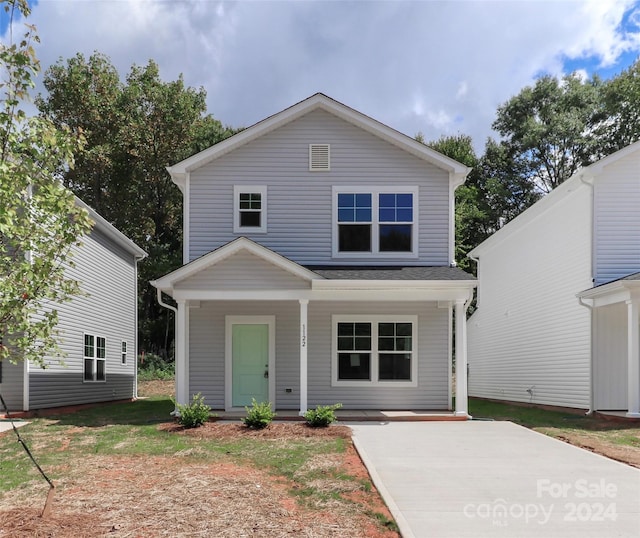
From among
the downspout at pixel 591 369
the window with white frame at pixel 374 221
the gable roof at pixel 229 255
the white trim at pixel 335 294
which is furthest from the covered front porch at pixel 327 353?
the downspout at pixel 591 369

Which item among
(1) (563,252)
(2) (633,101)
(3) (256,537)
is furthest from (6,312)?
(2) (633,101)

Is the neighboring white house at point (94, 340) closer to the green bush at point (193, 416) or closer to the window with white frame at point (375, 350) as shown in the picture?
the green bush at point (193, 416)

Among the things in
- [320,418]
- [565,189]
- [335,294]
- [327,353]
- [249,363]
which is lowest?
[320,418]

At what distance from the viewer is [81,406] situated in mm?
16547

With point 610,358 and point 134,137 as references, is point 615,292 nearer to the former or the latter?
point 610,358

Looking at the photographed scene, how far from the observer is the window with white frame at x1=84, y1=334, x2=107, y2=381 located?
1736 centimetres

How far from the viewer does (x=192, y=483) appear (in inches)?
285

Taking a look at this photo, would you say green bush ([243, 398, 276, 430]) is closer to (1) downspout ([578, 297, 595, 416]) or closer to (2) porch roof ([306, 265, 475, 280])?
(2) porch roof ([306, 265, 475, 280])

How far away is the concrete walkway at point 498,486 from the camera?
5711 mm

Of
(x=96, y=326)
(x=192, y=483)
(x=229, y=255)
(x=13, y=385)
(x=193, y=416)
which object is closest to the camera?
(x=192, y=483)

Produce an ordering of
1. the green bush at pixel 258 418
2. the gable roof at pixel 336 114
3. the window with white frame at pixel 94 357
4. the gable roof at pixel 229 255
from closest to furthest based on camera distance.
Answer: the green bush at pixel 258 418 < the gable roof at pixel 229 255 < the gable roof at pixel 336 114 < the window with white frame at pixel 94 357

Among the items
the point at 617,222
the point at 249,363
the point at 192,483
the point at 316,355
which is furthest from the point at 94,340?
the point at 617,222

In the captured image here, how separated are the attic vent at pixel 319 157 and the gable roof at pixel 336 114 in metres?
0.86

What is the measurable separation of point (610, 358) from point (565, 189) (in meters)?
4.56
